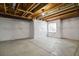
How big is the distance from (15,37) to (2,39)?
2.70ft

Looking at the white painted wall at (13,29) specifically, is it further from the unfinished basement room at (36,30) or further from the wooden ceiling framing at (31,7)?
the wooden ceiling framing at (31,7)

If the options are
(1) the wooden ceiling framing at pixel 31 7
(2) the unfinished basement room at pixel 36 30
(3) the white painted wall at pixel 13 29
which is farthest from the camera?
(3) the white painted wall at pixel 13 29

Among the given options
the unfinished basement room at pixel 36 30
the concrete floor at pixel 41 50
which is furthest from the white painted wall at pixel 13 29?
the concrete floor at pixel 41 50

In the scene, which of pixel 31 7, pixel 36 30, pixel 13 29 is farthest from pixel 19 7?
pixel 36 30

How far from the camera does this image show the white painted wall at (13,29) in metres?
4.09

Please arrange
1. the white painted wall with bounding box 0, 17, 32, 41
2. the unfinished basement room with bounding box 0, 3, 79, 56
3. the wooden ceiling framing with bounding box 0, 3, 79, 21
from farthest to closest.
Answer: the white painted wall with bounding box 0, 17, 32, 41
the unfinished basement room with bounding box 0, 3, 79, 56
the wooden ceiling framing with bounding box 0, 3, 79, 21

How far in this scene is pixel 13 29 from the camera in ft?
15.4

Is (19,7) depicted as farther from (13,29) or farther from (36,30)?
(36,30)

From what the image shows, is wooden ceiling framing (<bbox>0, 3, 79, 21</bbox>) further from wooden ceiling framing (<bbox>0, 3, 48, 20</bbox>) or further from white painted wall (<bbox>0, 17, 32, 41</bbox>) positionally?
white painted wall (<bbox>0, 17, 32, 41</bbox>)

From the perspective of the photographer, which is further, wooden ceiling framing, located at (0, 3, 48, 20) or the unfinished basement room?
the unfinished basement room

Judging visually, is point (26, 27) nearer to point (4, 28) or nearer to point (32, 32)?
point (32, 32)

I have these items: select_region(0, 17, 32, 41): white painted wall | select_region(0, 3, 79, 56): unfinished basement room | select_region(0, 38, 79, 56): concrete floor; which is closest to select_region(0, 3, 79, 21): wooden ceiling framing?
select_region(0, 3, 79, 56): unfinished basement room

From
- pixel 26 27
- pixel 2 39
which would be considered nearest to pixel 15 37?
pixel 2 39

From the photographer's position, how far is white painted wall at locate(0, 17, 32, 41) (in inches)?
161
